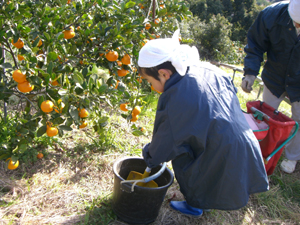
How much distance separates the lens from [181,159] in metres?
1.72

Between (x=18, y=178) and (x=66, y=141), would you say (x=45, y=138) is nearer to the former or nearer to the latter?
(x=66, y=141)

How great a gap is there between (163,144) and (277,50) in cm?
158

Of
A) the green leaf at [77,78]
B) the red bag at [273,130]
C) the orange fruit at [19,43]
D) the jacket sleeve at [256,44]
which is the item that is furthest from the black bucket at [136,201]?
the jacket sleeve at [256,44]

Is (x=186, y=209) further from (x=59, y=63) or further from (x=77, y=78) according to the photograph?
(x=59, y=63)

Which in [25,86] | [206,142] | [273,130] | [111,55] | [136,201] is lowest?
[136,201]

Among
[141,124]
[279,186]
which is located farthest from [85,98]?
[279,186]

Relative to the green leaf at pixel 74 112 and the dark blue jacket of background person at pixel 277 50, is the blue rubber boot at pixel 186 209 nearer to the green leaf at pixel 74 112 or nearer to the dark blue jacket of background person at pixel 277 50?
the green leaf at pixel 74 112

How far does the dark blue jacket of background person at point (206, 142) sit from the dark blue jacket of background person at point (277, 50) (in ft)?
3.08

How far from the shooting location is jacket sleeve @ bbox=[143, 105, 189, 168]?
4.92 feet

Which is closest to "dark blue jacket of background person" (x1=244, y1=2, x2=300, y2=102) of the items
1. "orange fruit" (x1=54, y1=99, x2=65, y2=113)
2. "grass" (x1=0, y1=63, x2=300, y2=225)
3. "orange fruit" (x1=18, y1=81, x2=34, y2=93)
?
"grass" (x1=0, y1=63, x2=300, y2=225)

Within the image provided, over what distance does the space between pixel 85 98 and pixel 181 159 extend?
0.71 metres

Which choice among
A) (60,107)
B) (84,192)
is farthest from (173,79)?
(84,192)

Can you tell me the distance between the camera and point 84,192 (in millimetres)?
2041

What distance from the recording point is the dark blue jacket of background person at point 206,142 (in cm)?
148
